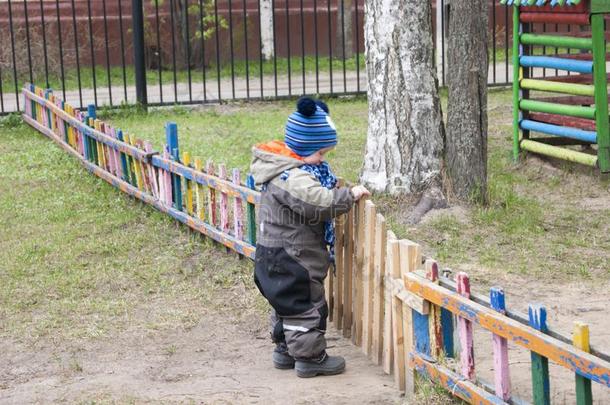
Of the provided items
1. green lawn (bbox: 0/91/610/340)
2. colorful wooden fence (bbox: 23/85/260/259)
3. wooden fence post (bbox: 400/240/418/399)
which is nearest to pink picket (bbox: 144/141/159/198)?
colorful wooden fence (bbox: 23/85/260/259)

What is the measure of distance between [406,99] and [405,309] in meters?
3.25

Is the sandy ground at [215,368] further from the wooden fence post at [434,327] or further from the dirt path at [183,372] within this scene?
the wooden fence post at [434,327]

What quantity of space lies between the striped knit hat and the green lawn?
151 centimetres

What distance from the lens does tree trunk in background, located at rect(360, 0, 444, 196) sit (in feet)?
25.5

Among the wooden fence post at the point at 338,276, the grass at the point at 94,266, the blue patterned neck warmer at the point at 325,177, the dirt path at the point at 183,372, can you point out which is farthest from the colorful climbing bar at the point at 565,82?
the blue patterned neck warmer at the point at 325,177

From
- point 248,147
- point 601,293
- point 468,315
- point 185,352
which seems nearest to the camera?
point 468,315

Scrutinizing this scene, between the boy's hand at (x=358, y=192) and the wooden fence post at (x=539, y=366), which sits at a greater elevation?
the boy's hand at (x=358, y=192)

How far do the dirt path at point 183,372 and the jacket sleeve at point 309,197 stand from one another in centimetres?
77

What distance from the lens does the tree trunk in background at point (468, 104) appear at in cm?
781

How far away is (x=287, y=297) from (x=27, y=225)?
3.80 m

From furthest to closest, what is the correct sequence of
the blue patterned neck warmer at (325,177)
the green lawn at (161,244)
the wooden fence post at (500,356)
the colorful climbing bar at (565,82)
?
the colorful climbing bar at (565,82)
the green lawn at (161,244)
the blue patterned neck warmer at (325,177)
the wooden fence post at (500,356)

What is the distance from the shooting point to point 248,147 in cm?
1101

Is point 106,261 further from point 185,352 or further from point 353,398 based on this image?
point 353,398

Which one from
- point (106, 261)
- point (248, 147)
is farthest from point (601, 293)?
point (248, 147)
